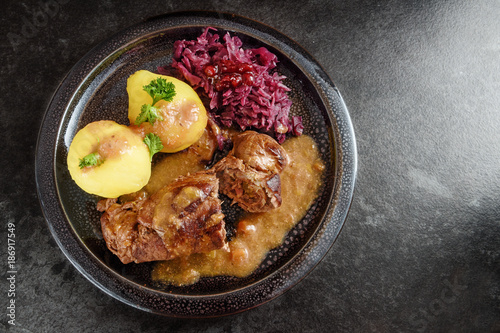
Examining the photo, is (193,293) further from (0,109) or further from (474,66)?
(474,66)

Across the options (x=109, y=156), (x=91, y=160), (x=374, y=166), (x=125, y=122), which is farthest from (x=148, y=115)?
(x=374, y=166)

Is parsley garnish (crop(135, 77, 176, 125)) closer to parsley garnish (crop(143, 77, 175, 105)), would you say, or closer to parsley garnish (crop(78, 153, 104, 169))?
parsley garnish (crop(143, 77, 175, 105))

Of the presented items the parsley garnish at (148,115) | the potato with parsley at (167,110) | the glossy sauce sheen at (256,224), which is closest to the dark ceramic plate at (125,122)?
the glossy sauce sheen at (256,224)

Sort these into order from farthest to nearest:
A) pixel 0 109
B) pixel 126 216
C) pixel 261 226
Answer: pixel 0 109, pixel 261 226, pixel 126 216

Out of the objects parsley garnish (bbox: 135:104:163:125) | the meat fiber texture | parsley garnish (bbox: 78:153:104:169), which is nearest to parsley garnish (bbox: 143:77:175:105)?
parsley garnish (bbox: 135:104:163:125)

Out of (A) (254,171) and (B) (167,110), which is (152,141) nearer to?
(B) (167,110)

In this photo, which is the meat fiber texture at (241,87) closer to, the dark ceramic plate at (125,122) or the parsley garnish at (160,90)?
the dark ceramic plate at (125,122)

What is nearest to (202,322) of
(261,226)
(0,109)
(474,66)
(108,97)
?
(261,226)
